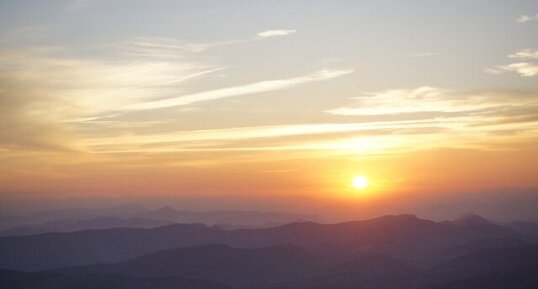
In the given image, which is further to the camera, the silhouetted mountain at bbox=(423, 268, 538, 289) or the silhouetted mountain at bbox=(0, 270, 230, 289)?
the silhouetted mountain at bbox=(423, 268, 538, 289)

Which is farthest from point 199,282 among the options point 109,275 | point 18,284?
point 18,284

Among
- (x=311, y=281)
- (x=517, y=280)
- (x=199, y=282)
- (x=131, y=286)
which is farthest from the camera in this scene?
(x=311, y=281)

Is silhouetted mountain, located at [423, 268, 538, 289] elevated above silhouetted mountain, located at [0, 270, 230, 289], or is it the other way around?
silhouetted mountain, located at [0, 270, 230, 289]

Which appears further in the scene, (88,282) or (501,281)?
(88,282)

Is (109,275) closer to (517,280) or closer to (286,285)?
(286,285)

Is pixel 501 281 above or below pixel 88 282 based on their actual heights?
below

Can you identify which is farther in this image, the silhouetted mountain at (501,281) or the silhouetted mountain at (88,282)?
the silhouetted mountain at (501,281)

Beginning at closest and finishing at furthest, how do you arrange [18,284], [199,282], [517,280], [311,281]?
[18,284], [517,280], [199,282], [311,281]

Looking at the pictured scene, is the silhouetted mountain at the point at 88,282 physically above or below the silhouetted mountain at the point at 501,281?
above
